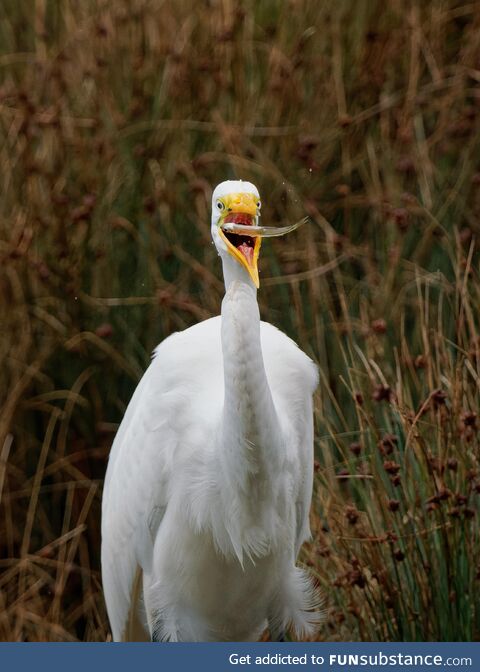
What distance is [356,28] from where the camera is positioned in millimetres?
4273

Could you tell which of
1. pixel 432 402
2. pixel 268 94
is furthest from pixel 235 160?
pixel 432 402

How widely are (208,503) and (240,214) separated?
2.45 ft

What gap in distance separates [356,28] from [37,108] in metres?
1.16

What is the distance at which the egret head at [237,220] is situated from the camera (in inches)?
86.4

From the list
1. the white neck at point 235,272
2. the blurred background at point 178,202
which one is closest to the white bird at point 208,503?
the white neck at point 235,272

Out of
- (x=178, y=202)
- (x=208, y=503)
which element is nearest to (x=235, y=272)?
(x=208, y=503)

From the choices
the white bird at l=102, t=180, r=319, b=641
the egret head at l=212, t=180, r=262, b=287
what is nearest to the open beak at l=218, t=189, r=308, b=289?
the egret head at l=212, t=180, r=262, b=287

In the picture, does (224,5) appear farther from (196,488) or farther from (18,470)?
(196,488)

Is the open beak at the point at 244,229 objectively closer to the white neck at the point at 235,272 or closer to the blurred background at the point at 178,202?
the white neck at the point at 235,272

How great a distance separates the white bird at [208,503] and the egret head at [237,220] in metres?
0.36

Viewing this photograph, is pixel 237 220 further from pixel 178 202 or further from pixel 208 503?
pixel 178 202

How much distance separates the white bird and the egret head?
1.17 ft

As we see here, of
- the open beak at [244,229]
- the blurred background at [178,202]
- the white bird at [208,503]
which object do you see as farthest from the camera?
the blurred background at [178,202]

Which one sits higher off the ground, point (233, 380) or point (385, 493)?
point (233, 380)
